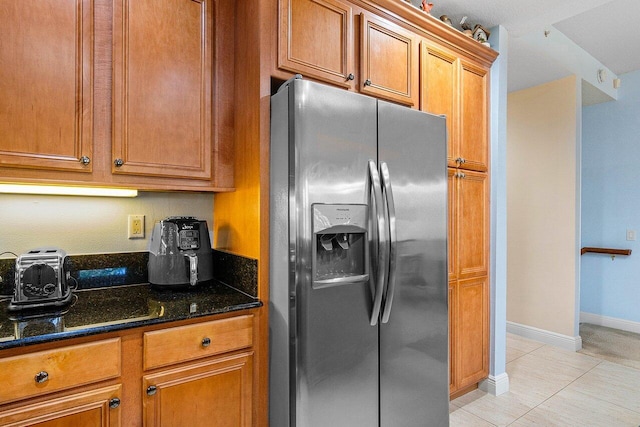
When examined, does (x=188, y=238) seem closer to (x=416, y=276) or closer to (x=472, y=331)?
(x=416, y=276)

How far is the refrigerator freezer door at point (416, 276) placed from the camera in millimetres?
1657

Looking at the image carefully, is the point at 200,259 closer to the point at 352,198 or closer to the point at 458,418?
the point at 352,198

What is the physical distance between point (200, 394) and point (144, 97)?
1237 mm

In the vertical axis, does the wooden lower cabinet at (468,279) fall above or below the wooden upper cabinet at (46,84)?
below

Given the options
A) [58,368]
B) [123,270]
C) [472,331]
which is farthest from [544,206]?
[58,368]

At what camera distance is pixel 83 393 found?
119 cm

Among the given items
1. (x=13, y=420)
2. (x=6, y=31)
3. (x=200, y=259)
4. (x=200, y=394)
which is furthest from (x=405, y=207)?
(x=6, y=31)

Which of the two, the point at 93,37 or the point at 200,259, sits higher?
the point at 93,37

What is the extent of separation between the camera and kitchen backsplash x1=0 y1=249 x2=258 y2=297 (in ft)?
5.16

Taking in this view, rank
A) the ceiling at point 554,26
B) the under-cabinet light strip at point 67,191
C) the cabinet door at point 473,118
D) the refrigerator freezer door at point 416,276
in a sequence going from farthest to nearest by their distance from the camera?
1. the cabinet door at point 473,118
2. the ceiling at point 554,26
3. the refrigerator freezer door at point 416,276
4. the under-cabinet light strip at point 67,191

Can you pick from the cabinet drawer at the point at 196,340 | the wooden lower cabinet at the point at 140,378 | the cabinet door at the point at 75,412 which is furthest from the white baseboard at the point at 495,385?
the cabinet door at the point at 75,412

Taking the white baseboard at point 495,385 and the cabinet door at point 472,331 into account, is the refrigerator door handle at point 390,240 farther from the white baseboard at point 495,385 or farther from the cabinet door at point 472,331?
the white baseboard at point 495,385

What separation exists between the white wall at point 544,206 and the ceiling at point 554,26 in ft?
0.82

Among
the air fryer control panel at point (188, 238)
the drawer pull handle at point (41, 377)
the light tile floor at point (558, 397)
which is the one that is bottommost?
the light tile floor at point (558, 397)
